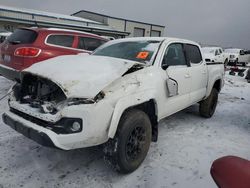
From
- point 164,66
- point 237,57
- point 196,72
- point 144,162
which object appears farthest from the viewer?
point 237,57

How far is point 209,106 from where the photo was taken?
530 centimetres

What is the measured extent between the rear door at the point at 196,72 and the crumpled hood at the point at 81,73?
6.10ft

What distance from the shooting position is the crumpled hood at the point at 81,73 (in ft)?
8.04

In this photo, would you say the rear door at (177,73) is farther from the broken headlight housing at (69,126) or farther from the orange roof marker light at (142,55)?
the broken headlight housing at (69,126)

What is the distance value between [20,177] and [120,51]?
2.40m

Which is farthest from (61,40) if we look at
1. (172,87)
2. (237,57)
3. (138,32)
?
(138,32)

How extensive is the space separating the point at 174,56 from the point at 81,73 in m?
1.95

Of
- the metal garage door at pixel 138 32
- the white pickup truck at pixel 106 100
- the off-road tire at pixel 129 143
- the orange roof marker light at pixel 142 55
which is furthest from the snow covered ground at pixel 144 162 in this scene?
the metal garage door at pixel 138 32

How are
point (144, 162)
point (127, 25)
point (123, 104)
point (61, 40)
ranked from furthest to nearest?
1. point (127, 25)
2. point (61, 40)
3. point (144, 162)
4. point (123, 104)

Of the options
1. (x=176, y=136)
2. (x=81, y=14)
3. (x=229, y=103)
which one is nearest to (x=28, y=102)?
(x=176, y=136)

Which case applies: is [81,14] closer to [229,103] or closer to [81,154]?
[229,103]

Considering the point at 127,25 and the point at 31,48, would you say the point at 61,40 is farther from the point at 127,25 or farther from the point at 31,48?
the point at 127,25

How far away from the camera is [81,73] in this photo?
2.72m

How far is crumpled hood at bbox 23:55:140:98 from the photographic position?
2.45 metres
